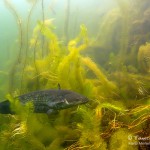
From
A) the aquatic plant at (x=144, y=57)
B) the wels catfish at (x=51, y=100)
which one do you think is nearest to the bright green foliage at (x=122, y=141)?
the wels catfish at (x=51, y=100)

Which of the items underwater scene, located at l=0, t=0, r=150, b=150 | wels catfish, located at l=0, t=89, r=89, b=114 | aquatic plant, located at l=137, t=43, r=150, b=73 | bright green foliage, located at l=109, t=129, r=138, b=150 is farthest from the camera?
aquatic plant, located at l=137, t=43, r=150, b=73

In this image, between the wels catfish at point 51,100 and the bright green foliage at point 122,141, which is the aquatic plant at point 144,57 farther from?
the bright green foliage at point 122,141

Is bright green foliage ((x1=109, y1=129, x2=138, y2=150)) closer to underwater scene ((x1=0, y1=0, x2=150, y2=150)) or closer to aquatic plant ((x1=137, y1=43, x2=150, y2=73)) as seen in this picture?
underwater scene ((x1=0, y1=0, x2=150, y2=150))

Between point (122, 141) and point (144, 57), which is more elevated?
point (144, 57)

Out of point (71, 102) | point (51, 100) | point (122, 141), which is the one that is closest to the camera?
point (122, 141)

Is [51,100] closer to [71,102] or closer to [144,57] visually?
[71,102]

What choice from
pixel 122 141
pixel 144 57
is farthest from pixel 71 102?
pixel 144 57

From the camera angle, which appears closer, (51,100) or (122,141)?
(122,141)

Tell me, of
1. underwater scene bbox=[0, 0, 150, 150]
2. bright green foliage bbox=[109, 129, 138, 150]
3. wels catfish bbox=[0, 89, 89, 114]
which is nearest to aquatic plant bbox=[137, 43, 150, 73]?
underwater scene bbox=[0, 0, 150, 150]

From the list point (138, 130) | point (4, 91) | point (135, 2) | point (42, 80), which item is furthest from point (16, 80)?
point (135, 2)
